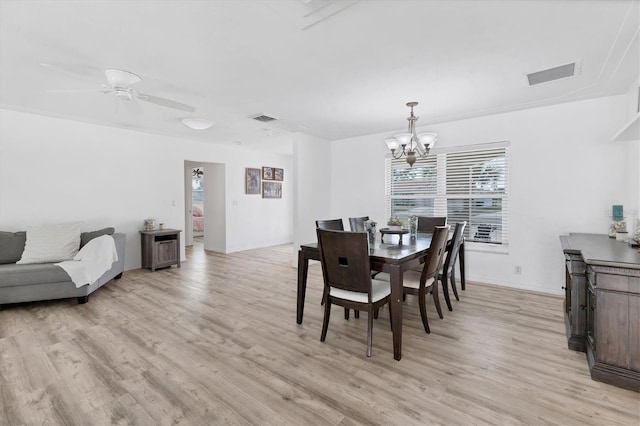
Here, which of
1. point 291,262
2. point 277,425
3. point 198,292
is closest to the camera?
point 277,425

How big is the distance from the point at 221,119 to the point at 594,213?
5080 mm

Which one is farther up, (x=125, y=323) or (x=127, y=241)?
(x=127, y=241)

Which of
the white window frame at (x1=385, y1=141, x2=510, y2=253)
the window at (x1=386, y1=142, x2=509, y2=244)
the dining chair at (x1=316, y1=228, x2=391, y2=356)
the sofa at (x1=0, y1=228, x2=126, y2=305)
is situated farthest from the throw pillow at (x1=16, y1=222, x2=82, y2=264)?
the window at (x1=386, y1=142, x2=509, y2=244)

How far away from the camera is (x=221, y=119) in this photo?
15.0 ft

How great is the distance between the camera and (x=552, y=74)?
2941 mm

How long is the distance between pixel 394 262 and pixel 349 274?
0.37 m

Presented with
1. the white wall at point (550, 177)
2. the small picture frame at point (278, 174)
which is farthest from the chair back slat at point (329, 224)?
the small picture frame at point (278, 174)

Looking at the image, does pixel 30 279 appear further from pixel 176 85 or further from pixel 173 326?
pixel 176 85

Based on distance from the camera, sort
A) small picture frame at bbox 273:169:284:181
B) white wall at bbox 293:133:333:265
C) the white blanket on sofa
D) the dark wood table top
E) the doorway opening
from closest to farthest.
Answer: the dark wood table top
the white blanket on sofa
white wall at bbox 293:133:333:265
the doorway opening
small picture frame at bbox 273:169:284:181

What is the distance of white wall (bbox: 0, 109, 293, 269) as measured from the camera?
13.6 feet

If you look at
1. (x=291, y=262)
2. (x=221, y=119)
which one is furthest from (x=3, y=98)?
(x=291, y=262)

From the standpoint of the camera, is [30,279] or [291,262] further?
[291,262]

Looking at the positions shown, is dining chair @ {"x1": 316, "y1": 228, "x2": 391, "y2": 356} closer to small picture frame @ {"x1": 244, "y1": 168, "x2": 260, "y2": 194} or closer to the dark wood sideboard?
the dark wood sideboard

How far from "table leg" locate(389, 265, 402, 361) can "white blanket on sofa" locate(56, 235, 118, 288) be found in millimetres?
3470
